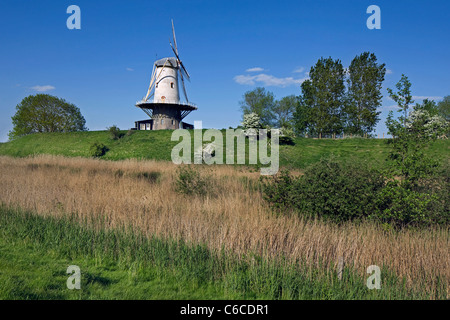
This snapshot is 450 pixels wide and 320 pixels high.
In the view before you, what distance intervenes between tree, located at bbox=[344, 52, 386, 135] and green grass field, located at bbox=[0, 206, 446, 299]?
1542 inches

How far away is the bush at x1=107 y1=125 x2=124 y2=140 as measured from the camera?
38.2m

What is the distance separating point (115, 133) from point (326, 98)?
1187 inches

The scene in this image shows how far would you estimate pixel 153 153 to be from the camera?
3056 centimetres

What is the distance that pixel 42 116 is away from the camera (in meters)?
49.2

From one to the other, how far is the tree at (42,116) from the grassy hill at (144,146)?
7.70 metres

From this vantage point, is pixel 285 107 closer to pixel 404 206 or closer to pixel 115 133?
pixel 115 133

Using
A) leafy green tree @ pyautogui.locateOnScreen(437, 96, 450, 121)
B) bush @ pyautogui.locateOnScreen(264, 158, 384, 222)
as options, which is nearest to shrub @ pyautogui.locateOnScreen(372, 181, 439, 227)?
bush @ pyautogui.locateOnScreen(264, 158, 384, 222)

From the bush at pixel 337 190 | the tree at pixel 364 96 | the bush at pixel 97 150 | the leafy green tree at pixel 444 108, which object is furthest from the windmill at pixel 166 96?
the leafy green tree at pixel 444 108

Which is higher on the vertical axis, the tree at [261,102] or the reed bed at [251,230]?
the tree at [261,102]

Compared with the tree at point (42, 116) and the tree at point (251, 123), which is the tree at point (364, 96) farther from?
the tree at point (42, 116)

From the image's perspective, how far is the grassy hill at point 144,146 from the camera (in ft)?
94.4

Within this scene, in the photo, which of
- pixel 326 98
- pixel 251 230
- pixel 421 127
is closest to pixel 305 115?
pixel 326 98
